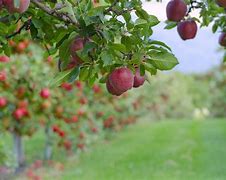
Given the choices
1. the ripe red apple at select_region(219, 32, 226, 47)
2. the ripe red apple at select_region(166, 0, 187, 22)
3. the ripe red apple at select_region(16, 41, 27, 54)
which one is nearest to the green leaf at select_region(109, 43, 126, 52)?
the ripe red apple at select_region(166, 0, 187, 22)

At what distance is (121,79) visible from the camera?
162cm

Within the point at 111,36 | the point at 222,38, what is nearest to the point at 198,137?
the point at 222,38

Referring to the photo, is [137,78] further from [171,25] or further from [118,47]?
[171,25]

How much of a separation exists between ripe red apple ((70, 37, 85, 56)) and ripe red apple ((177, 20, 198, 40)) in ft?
2.10

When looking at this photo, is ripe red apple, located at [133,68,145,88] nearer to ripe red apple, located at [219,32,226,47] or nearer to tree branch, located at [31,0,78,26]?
tree branch, located at [31,0,78,26]

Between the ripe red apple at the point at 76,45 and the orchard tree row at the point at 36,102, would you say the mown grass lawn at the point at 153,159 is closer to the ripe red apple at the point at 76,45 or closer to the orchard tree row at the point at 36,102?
the orchard tree row at the point at 36,102

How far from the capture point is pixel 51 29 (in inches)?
79.7

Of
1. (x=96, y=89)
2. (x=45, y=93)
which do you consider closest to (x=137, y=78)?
(x=45, y=93)

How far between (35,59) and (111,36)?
4312mm

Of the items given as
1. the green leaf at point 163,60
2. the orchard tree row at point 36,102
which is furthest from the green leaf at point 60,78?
the orchard tree row at point 36,102

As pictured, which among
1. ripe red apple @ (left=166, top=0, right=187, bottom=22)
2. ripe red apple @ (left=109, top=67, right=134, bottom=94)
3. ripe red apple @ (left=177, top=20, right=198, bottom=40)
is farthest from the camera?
ripe red apple @ (left=177, top=20, right=198, bottom=40)

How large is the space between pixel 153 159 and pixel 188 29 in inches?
313

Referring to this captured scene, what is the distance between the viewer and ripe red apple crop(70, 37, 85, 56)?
168cm

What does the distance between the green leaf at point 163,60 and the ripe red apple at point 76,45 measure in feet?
0.66
